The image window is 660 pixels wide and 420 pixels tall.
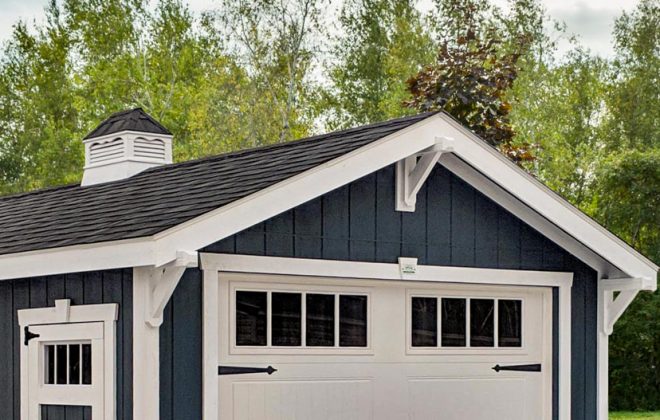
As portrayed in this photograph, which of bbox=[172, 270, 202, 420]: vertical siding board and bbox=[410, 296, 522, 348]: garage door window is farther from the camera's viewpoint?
bbox=[410, 296, 522, 348]: garage door window

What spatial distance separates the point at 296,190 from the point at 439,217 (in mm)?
1588

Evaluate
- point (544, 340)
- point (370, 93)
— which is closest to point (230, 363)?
point (544, 340)

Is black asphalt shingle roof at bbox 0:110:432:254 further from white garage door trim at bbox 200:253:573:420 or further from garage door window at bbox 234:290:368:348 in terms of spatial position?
garage door window at bbox 234:290:368:348

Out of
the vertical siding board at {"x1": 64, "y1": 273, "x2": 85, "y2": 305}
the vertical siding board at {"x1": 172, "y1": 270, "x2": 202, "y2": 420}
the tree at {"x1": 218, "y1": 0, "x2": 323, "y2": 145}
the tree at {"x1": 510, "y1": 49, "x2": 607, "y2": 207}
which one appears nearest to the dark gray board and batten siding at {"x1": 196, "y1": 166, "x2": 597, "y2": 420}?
the vertical siding board at {"x1": 172, "y1": 270, "x2": 202, "y2": 420}

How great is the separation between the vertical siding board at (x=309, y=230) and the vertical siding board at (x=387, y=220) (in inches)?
20.6

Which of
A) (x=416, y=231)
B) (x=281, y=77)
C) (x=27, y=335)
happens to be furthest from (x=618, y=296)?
(x=281, y=77)

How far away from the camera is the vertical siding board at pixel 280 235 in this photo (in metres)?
8.02

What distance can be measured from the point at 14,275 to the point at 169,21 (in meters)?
25.8

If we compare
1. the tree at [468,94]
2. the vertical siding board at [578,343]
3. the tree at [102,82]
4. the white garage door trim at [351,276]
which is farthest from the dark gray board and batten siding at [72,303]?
the tree at [102,82]

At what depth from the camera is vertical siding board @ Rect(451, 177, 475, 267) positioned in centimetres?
909

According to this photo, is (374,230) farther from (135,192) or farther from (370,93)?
(370,93)

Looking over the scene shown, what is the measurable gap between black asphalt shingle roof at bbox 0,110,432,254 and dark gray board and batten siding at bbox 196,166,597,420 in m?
0.31

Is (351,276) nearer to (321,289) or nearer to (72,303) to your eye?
(321,289)

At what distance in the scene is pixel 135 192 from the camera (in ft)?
30.3
